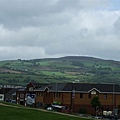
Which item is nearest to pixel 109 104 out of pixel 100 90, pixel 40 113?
pixel 100 90

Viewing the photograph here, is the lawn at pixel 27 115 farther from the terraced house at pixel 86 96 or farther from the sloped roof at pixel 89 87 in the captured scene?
the sloped roof at pixel 89 87

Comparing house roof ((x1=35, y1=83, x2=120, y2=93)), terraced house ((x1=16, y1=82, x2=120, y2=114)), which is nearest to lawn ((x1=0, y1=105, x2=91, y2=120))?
terraced house ((x1=16, y1=82, x2=120, y2=114))

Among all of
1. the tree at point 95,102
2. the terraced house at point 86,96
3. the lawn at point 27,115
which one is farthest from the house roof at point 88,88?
the lawn at point 27,115

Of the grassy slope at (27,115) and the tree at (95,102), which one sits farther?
the tree at (95,102)

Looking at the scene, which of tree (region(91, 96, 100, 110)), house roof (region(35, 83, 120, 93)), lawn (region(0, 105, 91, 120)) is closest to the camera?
lawn (region(0, 105, 91, 120))

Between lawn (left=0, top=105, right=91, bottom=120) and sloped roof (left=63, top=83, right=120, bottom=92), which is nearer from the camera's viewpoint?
lawn (left=0, top=105, right=91, bottom=120)

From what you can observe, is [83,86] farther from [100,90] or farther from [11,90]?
[11,90]

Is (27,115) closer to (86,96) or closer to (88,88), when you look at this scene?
A: (86,96)

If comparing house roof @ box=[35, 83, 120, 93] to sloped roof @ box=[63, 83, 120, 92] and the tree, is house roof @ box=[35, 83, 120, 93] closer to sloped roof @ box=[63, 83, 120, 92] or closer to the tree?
sloped roof @ box=[63, 83, 120, 92]

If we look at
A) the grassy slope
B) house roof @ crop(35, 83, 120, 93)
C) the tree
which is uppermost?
house roof @ crop(35, 83, 120, 93)

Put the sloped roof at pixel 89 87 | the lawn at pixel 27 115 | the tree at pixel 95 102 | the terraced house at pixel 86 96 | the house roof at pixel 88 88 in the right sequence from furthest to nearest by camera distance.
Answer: the sloped roof at pixel 89 87 → the house roof at pixel 88 88 → the terraced house at pixel 86 96 → the tree at pixel 95 102 → the lawn at pixel 27 115

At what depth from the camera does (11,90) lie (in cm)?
19050

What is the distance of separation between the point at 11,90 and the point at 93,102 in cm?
8393

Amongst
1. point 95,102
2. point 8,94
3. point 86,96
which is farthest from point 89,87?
point 8,94
